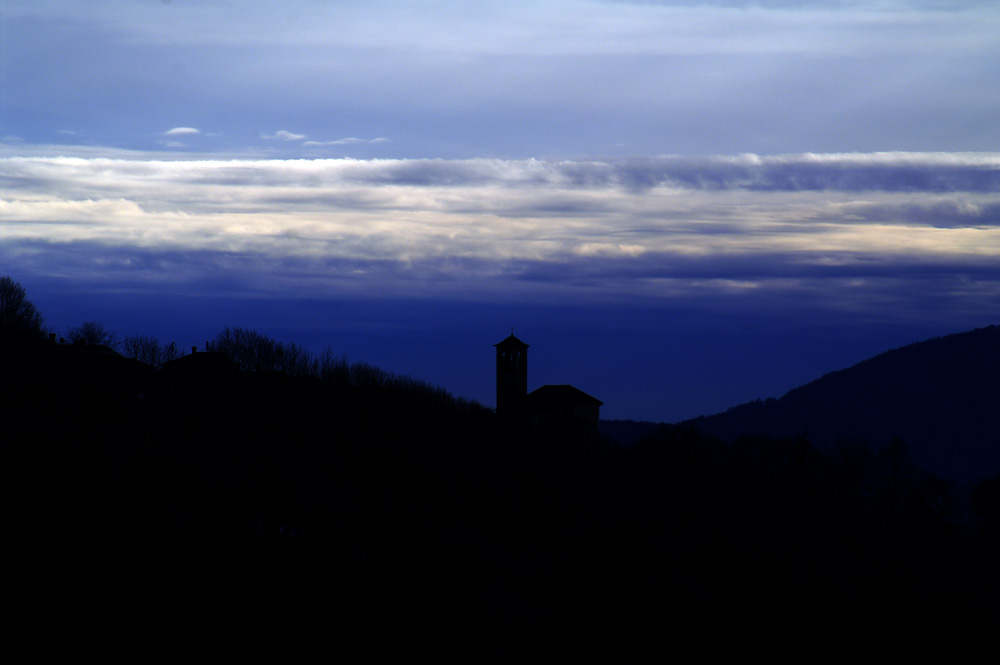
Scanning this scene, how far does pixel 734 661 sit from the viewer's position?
133 ft

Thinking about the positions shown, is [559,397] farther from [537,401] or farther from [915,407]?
[915,407]

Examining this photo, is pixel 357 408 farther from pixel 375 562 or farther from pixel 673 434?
pixel 375 562

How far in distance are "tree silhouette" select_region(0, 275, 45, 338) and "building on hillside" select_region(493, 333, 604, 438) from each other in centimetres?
3464

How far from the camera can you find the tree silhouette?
73250 millimetres

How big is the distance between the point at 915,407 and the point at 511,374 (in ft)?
305

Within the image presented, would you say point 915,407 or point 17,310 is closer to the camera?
point 17,310

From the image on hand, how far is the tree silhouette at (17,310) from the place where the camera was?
240ft

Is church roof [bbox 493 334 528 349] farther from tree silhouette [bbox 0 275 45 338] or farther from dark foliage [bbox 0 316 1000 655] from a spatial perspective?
tree silhouette [bbox 0 275 45 338]

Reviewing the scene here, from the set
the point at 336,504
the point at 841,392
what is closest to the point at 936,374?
the point at 841,392

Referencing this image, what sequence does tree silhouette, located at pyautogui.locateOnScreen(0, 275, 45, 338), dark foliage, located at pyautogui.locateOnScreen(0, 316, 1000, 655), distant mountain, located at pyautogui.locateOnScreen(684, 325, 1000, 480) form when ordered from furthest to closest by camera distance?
distant mountain, located at pyautogui.locateOnScreen(684, 325, 1000, 480)
tree silhouette, located at pyautogui.locateOnScreen(0, 275, 45, 338)
dark foliage, located at pyautogui.locateOnScreen(0, 316, 1000, 655)

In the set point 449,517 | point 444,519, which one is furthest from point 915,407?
point 444,519

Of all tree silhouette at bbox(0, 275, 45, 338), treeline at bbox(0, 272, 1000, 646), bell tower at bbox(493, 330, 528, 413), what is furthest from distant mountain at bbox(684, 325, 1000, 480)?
tree silhouette at bbox(0, 275, 45, 338)

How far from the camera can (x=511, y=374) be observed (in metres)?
74.9

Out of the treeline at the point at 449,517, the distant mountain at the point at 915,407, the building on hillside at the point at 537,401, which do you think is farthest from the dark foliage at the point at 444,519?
the distant mountain at the point at 915,407
